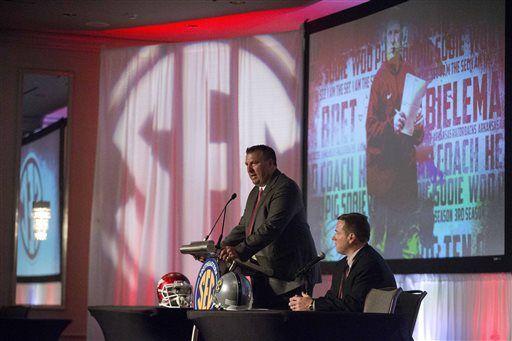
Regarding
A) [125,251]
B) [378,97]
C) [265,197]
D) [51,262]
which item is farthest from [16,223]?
[265,197]

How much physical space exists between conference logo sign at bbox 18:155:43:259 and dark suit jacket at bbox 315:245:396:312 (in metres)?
5.07

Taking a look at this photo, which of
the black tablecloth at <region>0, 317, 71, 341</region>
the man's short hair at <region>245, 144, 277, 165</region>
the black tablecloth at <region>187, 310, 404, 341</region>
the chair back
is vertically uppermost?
the man's short hair at <region>245, 144, 277, 165</region>

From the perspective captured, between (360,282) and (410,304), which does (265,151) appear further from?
(410,304)

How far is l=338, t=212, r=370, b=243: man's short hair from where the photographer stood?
398cm

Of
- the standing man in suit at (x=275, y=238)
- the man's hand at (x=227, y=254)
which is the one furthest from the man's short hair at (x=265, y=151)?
the man's hand at (x=227, y=254)

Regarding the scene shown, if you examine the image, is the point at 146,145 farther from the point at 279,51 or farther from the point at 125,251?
the point at 279,51

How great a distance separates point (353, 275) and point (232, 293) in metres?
0.49

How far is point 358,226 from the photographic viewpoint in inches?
158

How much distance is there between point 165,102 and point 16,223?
170 centimetres

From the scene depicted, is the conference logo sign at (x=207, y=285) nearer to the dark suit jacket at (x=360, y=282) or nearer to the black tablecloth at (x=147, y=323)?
the black tablecloth at (x=147, y=323)

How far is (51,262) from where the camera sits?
8.43 m

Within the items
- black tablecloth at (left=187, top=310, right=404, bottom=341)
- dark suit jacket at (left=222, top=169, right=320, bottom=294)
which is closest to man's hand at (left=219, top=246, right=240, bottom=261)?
dark suit jacket at (left=222, top=169, right=320, bottom=294)

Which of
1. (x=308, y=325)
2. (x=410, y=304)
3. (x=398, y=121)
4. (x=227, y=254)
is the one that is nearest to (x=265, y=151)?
(x=227, y=254)

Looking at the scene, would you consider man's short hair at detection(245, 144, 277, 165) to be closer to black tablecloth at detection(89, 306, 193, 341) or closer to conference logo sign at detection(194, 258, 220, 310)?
conference logo sign at detection(194, 258, 220, 310)
